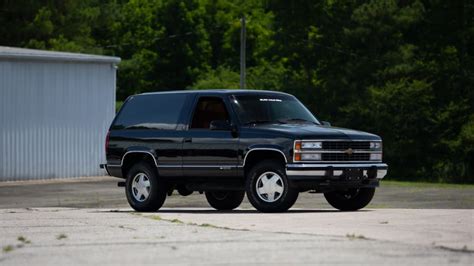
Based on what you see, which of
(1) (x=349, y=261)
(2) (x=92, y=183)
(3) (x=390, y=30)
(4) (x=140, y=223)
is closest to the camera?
(1) (x=349, y=261)

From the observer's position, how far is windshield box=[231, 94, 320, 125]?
2011 centimetres

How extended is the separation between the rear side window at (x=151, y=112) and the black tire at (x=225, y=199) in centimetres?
180

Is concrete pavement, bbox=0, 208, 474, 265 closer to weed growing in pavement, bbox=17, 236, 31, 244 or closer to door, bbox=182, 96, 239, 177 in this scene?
weed growing in pavement, bbox=17, 236, 31, 244

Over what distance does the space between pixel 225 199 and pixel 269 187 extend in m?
2.92

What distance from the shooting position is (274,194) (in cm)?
1928

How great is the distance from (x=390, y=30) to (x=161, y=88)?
2699 cm

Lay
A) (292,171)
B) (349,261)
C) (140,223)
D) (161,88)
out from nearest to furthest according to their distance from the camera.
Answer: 1. (349,261)
2. (140,223)
3. (292,171)
4. (161,88)

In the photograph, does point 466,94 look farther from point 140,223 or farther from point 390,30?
point 140,223

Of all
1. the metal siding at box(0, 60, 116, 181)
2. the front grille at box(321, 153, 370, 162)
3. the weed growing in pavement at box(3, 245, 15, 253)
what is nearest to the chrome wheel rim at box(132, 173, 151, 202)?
the front grille at box(321, 153, 370, 162)

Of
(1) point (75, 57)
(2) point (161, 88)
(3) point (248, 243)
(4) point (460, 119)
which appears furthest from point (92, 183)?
(2) point (161, 88)

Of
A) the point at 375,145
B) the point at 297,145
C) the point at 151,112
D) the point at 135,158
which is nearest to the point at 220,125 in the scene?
the point at 297,145

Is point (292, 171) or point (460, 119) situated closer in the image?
point (292, 171)

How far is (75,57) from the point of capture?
1458 inches

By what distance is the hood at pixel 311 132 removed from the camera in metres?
19.1
